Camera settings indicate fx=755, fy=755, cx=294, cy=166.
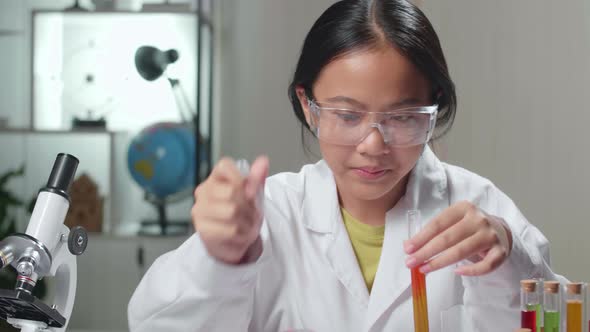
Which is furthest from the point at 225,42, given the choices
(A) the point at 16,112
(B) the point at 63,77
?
(A) the point at 16,112

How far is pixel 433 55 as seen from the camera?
1238mm

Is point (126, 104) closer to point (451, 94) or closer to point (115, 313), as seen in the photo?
point (115, 313)

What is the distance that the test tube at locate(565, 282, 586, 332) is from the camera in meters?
0.86

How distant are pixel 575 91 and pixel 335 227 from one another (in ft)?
5.56

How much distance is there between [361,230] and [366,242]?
0.9 inches

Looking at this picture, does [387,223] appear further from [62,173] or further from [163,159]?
[163,159]

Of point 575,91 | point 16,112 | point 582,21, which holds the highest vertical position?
point 582,21

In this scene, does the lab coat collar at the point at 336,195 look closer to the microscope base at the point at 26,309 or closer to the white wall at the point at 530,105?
the microscope base at the point at 26,309

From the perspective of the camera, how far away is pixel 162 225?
3422mm

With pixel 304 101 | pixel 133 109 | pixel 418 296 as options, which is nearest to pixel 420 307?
pixel 418 296

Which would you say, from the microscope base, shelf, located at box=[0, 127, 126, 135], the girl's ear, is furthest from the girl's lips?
shelf, located at box=[0, 127, 126, 135]

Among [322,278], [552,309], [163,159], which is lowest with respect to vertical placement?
[163,159]

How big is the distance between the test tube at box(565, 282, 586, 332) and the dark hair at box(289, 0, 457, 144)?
47 cm

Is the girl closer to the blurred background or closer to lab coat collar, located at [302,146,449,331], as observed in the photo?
lab coat collar, located at [302,146,449,331]
